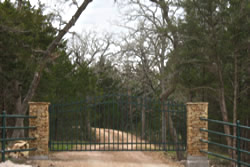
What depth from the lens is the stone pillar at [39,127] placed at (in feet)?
35.9

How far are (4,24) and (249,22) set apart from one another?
1124 cm

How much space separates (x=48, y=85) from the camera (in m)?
22.4

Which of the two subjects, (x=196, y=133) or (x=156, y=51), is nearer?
(x=196, y=133)

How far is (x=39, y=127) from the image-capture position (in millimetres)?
10930

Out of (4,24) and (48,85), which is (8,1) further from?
(48,85)

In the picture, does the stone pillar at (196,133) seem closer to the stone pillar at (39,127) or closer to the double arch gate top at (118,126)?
the double arch gate top at (118,126)

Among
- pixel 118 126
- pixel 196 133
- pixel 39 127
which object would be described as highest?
pixel 39 127

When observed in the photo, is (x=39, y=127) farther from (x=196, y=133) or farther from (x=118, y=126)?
(x=118, y=126)

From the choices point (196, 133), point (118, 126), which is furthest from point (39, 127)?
point (118, 126)

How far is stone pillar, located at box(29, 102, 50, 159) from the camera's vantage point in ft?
35.9

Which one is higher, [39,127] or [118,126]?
[39,127]

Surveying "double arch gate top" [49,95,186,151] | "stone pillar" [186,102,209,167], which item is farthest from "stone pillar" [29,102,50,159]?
"stone pillar" [186,102,209,167]

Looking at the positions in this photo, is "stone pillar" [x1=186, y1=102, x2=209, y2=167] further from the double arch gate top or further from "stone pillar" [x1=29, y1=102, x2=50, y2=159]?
"stone pillar" [x1=29, y1=102, x2=50, y2=159]

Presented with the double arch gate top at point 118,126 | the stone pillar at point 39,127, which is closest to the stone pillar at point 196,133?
the double arch gate top at point 118,126
